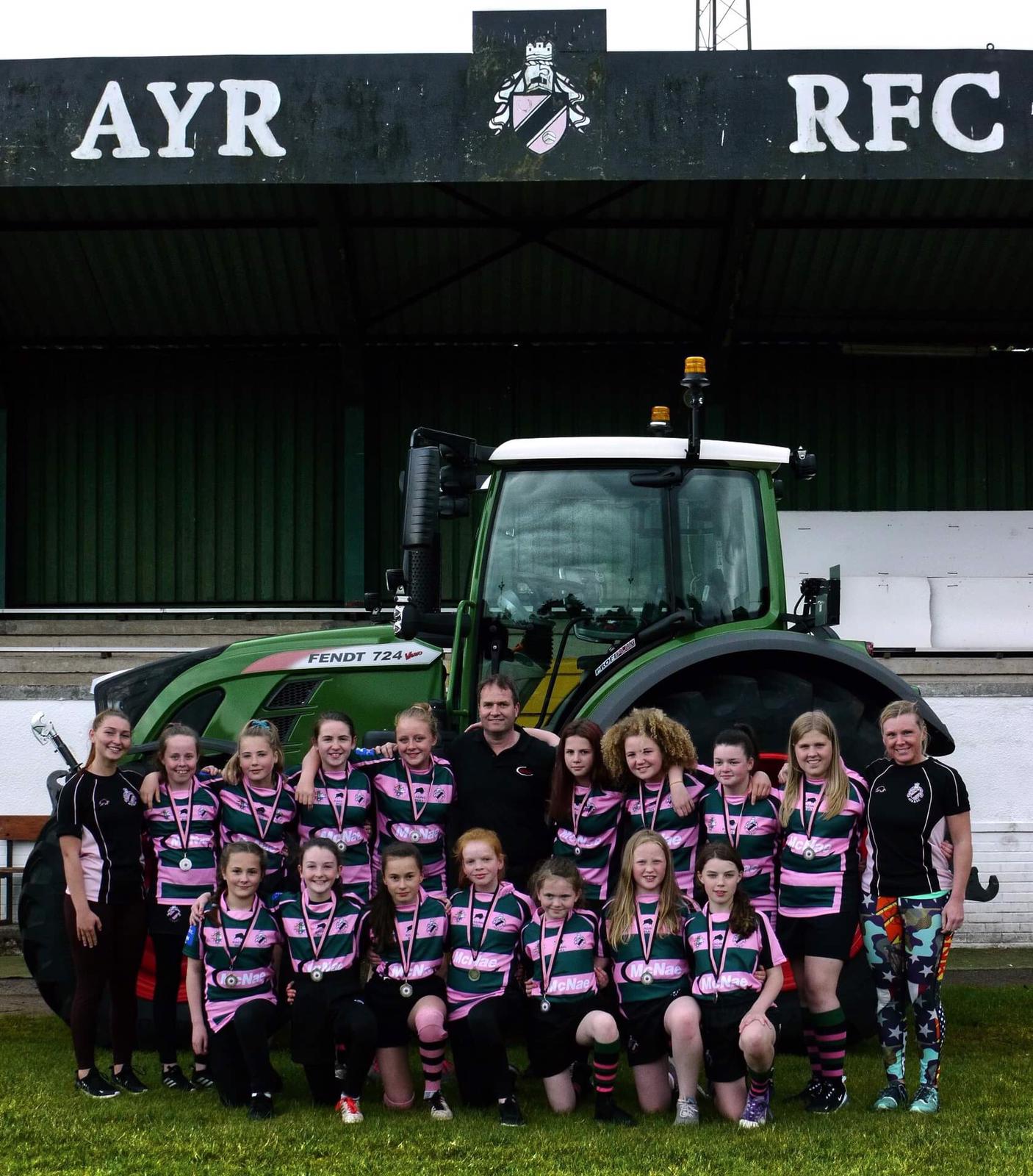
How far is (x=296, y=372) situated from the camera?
1544cm

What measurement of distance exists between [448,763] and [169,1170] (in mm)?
1795

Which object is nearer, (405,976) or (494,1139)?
(494,1139)

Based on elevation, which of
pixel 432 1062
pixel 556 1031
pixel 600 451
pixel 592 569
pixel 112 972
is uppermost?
pixel 600 451

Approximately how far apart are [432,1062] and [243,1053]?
2.20 feet

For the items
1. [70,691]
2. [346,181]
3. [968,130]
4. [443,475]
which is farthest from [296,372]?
[443,475]

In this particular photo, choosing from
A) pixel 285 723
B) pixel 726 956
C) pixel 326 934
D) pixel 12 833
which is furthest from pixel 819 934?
pixel 12 833

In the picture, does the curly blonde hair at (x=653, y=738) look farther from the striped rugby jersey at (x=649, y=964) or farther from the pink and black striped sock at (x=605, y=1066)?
the pink and black striped sock at (x=605, y=1066)

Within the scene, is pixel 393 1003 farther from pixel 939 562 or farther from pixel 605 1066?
pixel 939 562

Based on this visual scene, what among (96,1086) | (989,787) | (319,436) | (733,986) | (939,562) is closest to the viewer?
(733,986)

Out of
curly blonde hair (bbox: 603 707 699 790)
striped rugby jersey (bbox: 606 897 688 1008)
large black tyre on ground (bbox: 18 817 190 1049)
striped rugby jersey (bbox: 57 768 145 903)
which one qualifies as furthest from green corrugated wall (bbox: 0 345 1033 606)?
striped rugby jersey (bbox: 606 897 688 1008)

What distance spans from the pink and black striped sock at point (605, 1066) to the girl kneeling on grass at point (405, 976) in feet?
1.75

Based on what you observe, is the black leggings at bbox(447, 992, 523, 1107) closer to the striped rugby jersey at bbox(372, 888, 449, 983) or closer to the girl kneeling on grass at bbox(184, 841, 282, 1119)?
the striped rugby jersey at bbox(372, 888, 449, 983)

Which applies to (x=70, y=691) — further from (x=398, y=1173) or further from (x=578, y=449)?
(x=398, y=1173)

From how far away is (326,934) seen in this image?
4812 millimetres
